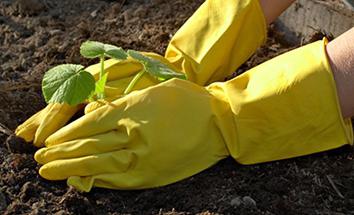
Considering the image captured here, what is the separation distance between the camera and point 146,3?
2.87m

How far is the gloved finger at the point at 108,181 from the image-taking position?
188 centimetres

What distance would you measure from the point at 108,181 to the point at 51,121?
26 centimetres

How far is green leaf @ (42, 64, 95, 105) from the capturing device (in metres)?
1.89

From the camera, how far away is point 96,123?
A: 1.91 metres

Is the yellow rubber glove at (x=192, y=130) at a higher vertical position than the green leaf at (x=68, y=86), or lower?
lower

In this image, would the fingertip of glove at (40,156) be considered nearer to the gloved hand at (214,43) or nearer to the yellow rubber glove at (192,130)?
the yellow rubber glove at (192,130)

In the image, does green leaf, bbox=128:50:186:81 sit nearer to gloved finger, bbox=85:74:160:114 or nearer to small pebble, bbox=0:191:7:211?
gloved finger, bbox=85:74:160:114

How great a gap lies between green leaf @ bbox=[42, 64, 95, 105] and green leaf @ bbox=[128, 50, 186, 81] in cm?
14

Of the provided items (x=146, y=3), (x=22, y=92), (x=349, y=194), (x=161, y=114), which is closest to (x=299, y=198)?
(x=349, y=194)

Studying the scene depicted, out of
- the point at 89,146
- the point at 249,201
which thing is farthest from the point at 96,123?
the point at 249,201

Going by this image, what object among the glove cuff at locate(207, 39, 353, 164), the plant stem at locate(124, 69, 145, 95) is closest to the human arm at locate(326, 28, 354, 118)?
the glove cuff at locate(207, 39, 353, 164)

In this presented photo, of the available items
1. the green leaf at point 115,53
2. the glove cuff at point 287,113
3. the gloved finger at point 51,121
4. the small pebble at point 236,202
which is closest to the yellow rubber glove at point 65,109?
the gloved finger at point 51,121

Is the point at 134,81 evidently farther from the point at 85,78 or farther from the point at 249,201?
the point at 249,201

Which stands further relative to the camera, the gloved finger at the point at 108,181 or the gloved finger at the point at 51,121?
the gloved finger at the point at 51,121
